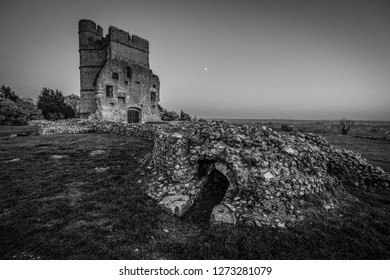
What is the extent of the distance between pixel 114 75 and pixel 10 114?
1570cm

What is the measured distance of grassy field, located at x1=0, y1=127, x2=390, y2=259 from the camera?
3.07 metres

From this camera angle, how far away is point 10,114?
80.8 feet

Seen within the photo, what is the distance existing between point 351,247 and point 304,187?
Answer: 5.15 feet

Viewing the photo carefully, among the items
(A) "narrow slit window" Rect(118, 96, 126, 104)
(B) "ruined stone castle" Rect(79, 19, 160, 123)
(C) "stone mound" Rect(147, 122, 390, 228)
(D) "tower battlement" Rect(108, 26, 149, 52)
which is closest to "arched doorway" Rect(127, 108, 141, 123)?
(B) "ruined stone castle" Rect(79, 19, 160, 123)

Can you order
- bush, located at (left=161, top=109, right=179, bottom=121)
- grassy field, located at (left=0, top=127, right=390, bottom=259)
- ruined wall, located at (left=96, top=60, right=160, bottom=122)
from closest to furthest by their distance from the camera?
grassy field, located at (left=0, top=127, right=390, bottom=259) < ruined wall, located at (left=96, top=60, right=160, bottom=122) < bush, located at (left=161, top=109, right=179, bottom=121)

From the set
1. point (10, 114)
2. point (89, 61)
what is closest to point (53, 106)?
point (10, 114)

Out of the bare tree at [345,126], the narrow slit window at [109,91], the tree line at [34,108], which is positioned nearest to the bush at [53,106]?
the tree line at [34,108]

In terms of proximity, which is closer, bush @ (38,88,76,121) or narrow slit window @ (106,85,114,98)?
narrow slit window @ (106,85,114,98)

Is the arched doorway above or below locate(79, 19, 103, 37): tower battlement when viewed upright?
below

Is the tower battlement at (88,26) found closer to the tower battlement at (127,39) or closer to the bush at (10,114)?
the tower battlement at (127,39)

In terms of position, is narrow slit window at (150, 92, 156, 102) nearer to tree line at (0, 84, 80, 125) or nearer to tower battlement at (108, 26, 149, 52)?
tower battlement at (108, 26, 149, 52)

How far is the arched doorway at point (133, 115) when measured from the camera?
88.3 ft

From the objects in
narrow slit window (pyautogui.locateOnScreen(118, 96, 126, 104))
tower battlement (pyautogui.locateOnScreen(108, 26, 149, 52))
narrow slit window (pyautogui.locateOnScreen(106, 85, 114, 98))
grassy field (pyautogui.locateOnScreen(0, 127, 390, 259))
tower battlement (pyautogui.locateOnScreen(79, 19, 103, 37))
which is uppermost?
tower battlement (pyautogui.locateOnScreen(79, 19, 103, 37))

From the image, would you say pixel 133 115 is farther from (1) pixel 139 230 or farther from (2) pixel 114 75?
(1) pixel 139 230
